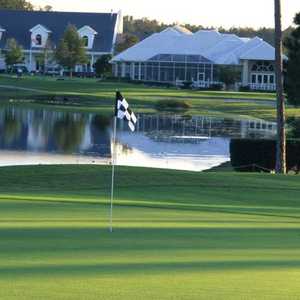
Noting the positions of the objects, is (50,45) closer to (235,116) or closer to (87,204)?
(235,116)

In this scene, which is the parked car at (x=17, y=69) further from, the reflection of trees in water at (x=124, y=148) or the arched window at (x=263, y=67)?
the reflection of trees in water at (x=124, y=148)

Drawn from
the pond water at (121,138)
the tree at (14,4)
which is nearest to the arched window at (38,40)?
the tree at (14,4)

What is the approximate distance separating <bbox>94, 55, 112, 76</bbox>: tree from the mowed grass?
9295cm

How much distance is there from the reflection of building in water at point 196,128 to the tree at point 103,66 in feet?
148

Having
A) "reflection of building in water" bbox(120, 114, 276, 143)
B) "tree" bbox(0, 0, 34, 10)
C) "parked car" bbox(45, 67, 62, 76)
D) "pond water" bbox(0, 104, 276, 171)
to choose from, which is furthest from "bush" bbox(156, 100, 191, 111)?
"tree" bbox(0, 0, 34, 10)

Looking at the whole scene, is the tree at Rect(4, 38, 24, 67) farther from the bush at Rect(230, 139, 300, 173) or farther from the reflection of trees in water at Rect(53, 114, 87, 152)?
the bush at Rect(230, 139, 300, 173)

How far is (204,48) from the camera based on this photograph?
110438mm

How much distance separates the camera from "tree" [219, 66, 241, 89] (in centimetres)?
10500

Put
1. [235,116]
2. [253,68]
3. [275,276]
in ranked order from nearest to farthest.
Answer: [275,276] < [235,116] < [253,68]

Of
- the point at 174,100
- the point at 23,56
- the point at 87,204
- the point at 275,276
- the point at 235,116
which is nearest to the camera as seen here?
the point at 275,276

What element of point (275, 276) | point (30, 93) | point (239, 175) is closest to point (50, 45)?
point (30, 93)

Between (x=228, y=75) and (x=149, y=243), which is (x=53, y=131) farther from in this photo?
(x=228, y=75)

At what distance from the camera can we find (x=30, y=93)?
82.8 m

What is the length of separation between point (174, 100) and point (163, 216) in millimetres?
64593
